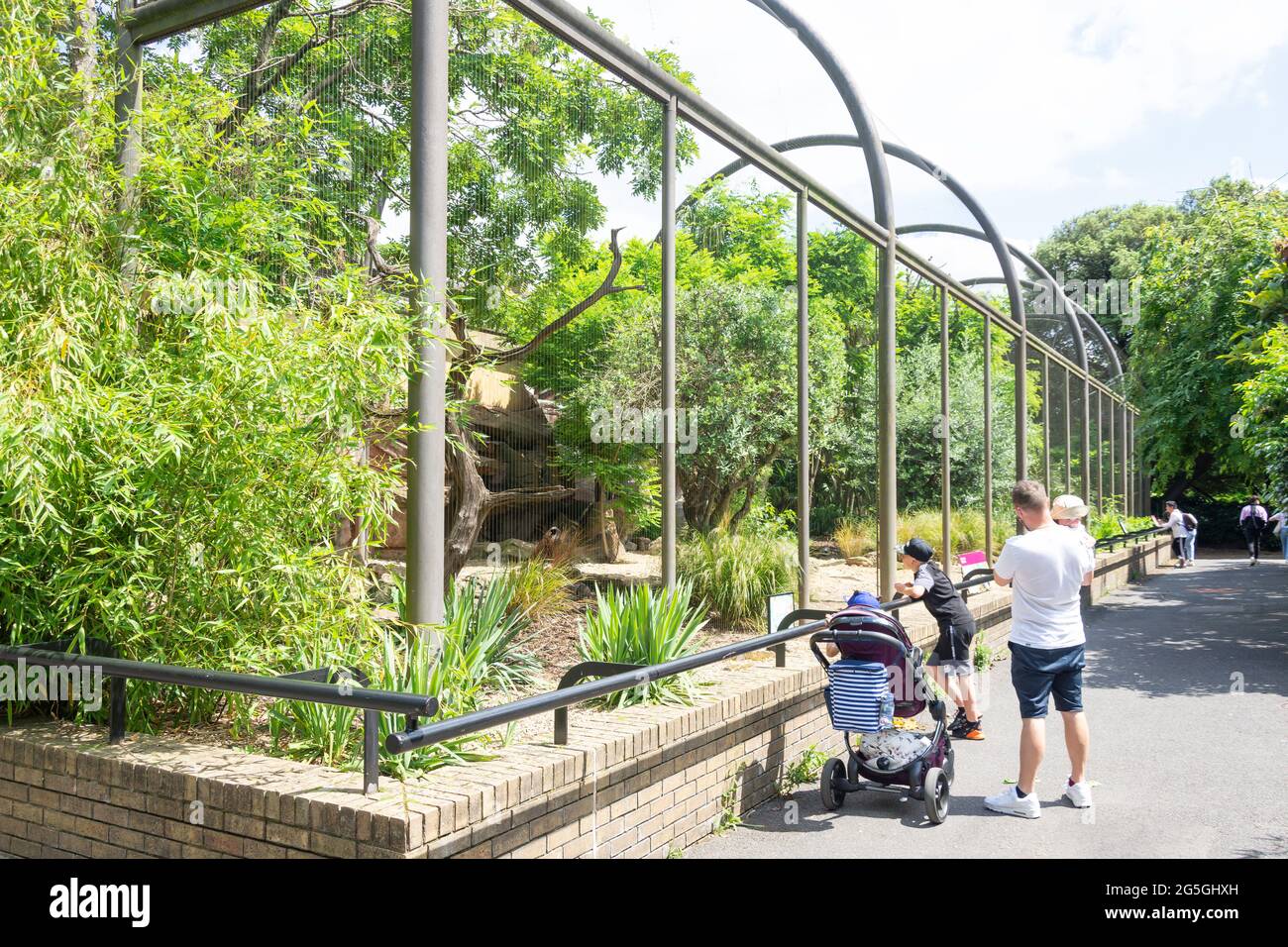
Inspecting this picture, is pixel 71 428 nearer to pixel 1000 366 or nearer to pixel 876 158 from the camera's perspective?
pixel 876 158

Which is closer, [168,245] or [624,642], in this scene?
[168,245]

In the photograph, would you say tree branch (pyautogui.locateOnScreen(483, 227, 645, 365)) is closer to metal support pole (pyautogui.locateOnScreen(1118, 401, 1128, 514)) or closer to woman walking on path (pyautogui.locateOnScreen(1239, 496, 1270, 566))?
woman walking on path (pyautogui.locateOnScreen(1239, 496, 1270, 566))

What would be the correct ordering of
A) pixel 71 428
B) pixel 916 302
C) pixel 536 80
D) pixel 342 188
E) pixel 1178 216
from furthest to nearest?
pixel 1178 216, pixel 916 302, pixel 536 80, pixel 342 188, pixel 71 428

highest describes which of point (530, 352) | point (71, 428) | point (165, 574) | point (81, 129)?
point (81, 129)

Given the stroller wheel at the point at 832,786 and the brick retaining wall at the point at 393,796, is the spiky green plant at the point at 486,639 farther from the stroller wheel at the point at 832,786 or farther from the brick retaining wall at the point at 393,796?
the stroller wheel at the point at 832,786

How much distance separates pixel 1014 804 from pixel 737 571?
4364 mm

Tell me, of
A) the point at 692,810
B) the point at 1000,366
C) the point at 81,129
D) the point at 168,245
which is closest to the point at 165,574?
the point at 168,245

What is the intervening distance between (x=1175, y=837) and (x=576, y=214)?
212 inches

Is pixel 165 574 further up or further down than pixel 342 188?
further down

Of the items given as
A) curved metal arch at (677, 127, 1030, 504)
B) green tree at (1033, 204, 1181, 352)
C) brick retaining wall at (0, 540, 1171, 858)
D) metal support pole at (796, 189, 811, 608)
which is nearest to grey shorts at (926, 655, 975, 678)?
metal support pole at (796, 189, 811, 608)

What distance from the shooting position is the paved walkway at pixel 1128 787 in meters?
4.99

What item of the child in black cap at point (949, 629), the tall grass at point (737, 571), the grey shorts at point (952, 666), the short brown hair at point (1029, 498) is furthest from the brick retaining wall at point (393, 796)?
the tall grass at point (737, 571)

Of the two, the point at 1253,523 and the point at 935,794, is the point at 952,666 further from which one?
the point at 1253,523

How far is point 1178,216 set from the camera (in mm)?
46219
